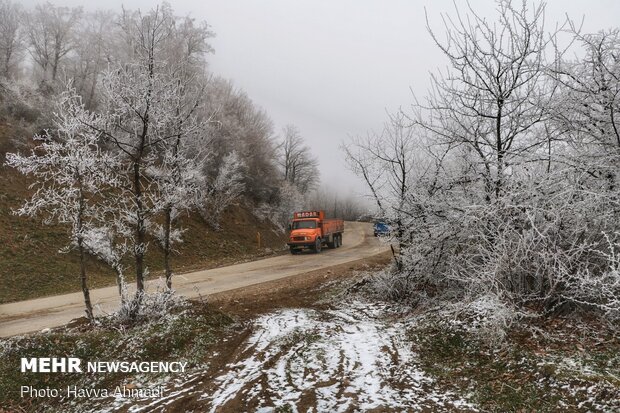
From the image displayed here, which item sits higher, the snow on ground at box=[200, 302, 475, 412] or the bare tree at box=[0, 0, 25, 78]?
the bare tree at box=[0, 0, 25, 78]

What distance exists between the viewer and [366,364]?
6707 millimetres

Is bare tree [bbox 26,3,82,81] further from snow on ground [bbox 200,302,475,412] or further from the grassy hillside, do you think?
snow on ground [bbox 200,302,475,412]

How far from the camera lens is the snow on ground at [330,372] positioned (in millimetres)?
5398

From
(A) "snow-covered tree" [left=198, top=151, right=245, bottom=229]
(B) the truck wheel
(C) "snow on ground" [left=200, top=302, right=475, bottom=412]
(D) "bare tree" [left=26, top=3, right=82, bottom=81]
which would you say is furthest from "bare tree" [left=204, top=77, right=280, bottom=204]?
(C) "snow on ground" [left=200, top=302, right=475, bottom=412]

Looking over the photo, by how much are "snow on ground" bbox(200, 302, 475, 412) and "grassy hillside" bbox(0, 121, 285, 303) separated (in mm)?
12119

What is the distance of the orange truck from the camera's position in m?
27.7

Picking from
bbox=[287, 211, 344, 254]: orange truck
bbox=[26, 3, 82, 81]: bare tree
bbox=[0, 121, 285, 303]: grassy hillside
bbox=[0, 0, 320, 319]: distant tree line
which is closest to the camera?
bbox=[0, 0, 320, 319]: distant tree line

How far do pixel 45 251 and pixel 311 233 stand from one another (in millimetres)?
15219

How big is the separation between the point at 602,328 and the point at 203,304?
26.6 ft

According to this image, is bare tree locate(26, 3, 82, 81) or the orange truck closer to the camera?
the orange truck

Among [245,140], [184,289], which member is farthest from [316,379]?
[245,140]

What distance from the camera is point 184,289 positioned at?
15.5 m

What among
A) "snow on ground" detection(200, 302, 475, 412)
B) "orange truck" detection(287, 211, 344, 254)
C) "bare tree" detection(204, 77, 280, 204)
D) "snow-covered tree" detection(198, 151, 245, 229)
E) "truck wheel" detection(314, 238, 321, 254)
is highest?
"bare tree" detection(204, 77, 280, 204)

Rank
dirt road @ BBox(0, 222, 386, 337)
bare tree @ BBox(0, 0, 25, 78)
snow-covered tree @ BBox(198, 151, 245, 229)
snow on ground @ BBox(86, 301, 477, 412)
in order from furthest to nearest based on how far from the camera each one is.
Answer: bare tree @ BBox(0, 0, 25, 78)
snow-covered tree @ BBox(198, 151, 245, 229)
dirt road @ BBox(0, 222, 386, 337)
snow on ground @ BBox(86, 301, 477, 412)
